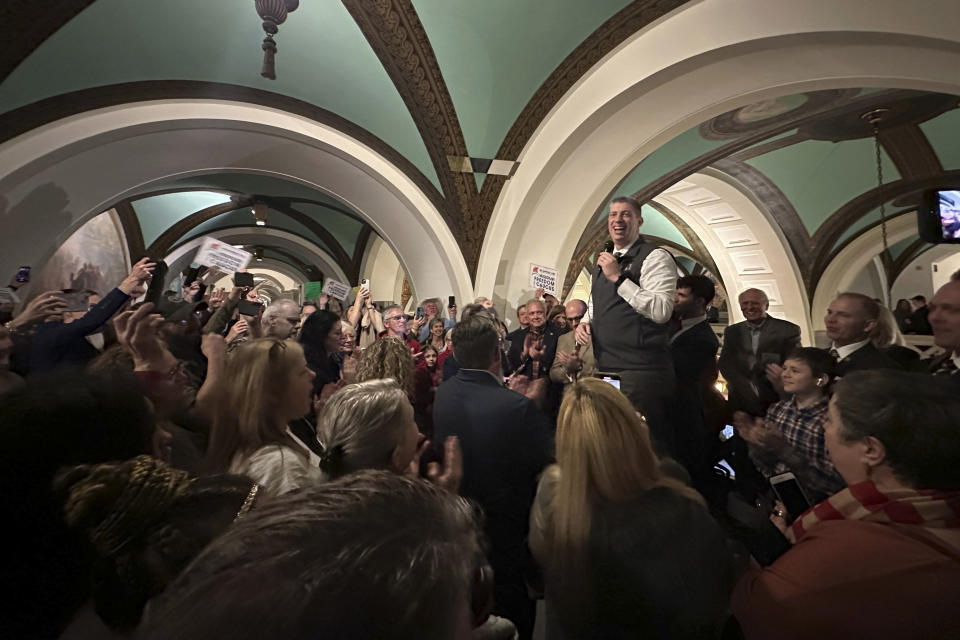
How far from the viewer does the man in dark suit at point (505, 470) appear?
178 cm

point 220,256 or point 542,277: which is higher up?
point 542,277

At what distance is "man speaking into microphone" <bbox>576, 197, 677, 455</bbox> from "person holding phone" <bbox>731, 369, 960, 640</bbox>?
999 mm

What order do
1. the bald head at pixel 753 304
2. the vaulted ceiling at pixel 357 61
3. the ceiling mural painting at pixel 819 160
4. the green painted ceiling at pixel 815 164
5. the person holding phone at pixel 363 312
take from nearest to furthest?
the bald head at pixel 753 304
the person holding phone at pixel 363 312
the vaulted ceiling at pixel 357 61
the ceiling mural painting at pixel 819 160
the green painted ceiling at pixel 815 164

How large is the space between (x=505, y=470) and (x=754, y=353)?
247 cm

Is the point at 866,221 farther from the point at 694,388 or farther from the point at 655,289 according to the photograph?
the point at 655,289

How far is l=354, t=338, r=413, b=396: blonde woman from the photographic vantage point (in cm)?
235

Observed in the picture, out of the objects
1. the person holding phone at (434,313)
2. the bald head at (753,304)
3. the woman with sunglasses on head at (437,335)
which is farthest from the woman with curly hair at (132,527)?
the person holding phone at (434,313)

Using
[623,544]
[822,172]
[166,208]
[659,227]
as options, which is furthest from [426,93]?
[166,208]

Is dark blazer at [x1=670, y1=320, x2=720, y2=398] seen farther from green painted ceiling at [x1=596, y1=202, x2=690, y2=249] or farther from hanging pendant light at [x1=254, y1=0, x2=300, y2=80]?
green painted ceiling at [x1=596, y1=202, x2=690, y2=249]

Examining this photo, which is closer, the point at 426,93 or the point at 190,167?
the point at 426,93

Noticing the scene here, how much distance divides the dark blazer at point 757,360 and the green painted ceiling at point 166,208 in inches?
416

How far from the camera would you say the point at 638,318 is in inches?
94.3

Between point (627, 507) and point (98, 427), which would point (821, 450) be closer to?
point (627, 507)

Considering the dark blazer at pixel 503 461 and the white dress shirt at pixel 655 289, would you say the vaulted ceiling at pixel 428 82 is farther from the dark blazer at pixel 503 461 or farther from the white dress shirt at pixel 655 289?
the dark blazer at pixel 503 461
